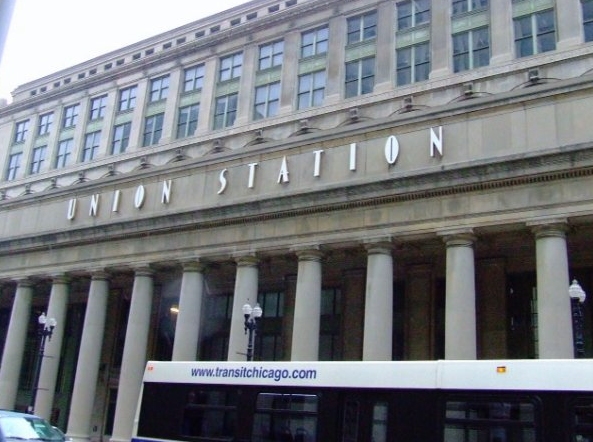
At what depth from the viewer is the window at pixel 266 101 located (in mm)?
44219

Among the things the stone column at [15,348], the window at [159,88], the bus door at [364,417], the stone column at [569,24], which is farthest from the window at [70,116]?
the bus door at [364,417]

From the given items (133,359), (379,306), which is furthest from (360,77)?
(133,359)

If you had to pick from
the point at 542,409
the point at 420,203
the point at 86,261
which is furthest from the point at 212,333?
the point at 542,409

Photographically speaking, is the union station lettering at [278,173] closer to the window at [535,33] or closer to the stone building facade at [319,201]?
the stone building facade at [319,201]

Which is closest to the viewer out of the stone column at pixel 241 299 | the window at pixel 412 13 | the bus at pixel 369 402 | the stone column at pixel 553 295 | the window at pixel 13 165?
the bus at pixel 369 402

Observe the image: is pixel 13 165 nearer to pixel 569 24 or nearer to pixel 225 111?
pixel 225 111

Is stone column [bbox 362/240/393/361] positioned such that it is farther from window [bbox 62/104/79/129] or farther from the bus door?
window [bbox 62/104/79/129]

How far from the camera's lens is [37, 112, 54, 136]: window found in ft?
189

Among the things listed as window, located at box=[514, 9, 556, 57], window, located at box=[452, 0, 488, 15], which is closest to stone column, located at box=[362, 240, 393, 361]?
window, located at box=[514, 9, 556, 57]

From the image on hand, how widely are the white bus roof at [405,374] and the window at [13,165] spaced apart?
1832 inches

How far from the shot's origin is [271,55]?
45.9 metres

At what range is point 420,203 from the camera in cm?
2803

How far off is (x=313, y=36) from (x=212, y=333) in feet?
69.7

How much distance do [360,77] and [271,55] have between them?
803 cm
